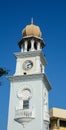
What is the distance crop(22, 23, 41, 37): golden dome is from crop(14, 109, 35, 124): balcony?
9.51 meters

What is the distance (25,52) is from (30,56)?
699 mm

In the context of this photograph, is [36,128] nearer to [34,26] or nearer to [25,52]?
[25,52]

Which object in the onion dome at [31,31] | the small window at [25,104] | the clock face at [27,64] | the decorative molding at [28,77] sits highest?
the onion dome at [31,31]

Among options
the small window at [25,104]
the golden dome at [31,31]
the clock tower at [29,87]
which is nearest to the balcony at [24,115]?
the clock tower at [29,87]

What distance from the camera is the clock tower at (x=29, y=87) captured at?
2995 centimetres

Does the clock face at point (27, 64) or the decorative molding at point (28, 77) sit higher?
the clock face at point (27, 64)

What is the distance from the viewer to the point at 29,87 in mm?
31562

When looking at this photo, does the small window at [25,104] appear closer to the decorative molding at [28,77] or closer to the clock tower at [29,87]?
the clock tower at [29,87]

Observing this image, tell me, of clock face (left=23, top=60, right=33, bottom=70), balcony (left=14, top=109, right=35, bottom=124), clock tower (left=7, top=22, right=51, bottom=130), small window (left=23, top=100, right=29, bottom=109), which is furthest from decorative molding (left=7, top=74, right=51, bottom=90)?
balcony (left=14, top=109, right=35, bottom=124)

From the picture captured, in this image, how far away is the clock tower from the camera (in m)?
30.0

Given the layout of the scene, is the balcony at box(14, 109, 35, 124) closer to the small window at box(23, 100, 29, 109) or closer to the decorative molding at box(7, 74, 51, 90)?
the small window at box(23, 100, 29, 109)

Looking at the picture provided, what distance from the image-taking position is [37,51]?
33.5 m

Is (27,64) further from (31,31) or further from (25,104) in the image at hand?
(25,104)

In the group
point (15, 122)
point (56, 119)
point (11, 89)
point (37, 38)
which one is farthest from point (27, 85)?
point (56, 119)
